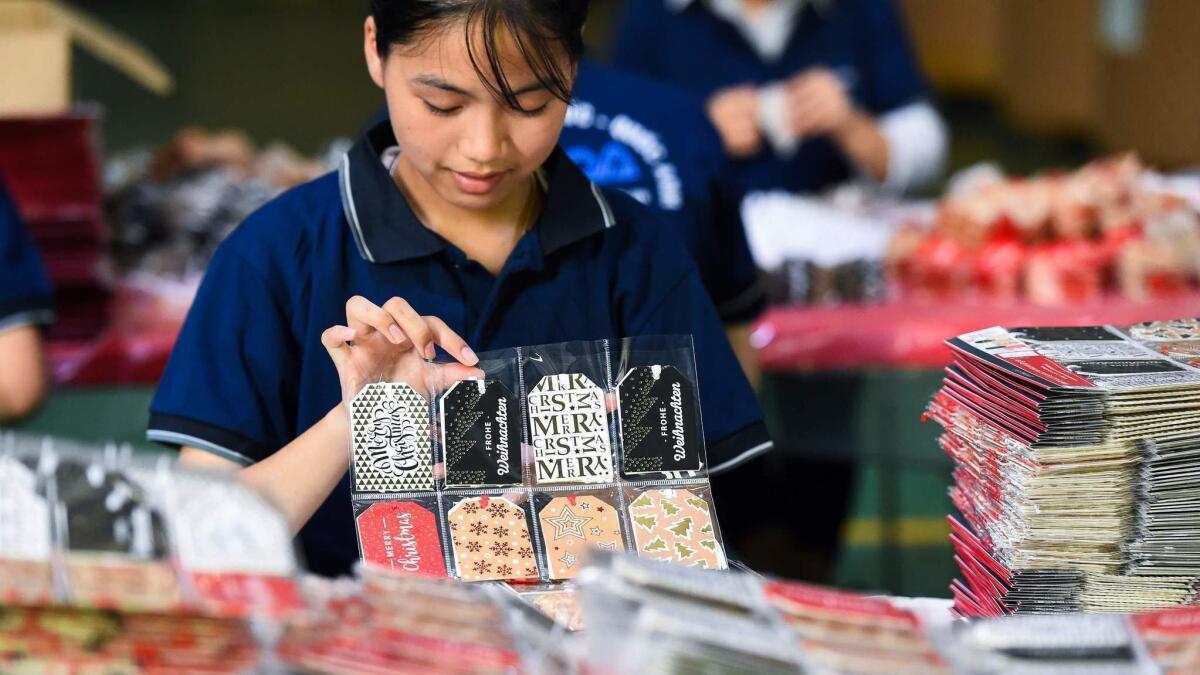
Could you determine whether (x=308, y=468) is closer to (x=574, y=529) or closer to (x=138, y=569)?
(x=574, y=529)

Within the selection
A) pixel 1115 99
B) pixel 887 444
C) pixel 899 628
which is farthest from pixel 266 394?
pixel 1115 99

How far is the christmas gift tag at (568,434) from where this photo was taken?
1.44 meters

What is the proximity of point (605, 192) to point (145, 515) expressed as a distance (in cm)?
87

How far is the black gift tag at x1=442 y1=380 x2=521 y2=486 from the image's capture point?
4.69ft

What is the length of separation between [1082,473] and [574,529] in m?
0.52

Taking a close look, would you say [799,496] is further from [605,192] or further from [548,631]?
[548,631]

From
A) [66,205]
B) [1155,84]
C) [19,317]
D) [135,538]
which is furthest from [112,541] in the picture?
[1155,84]

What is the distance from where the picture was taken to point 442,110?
154 centimetres

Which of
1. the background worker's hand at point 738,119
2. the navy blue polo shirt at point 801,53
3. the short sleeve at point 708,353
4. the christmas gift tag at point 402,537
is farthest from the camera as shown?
the navy blue polo shirt at point 801,53

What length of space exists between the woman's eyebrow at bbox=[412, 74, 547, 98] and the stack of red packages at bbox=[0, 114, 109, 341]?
5.78ft

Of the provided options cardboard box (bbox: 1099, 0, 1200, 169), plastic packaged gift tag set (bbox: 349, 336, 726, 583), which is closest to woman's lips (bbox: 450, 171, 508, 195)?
plastic packaged gift tag set (bbox: 349, 336, 726, 583)

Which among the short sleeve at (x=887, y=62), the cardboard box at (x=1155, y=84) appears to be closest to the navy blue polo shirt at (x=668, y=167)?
the short sleeve at (x=887, y=62)

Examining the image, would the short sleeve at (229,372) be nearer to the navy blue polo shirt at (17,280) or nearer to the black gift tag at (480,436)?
the black gift tag at (480,436)

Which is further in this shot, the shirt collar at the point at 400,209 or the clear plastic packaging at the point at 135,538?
the shirt collar at the point at 400,209
